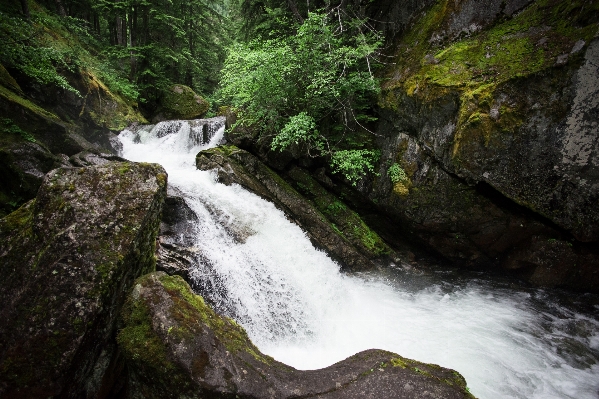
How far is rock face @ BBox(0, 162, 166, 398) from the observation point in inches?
102

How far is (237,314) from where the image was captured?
566 cm

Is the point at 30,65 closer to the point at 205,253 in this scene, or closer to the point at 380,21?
the point at 205,253

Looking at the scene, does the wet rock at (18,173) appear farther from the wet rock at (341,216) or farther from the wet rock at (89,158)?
the wet rock at (341,216)

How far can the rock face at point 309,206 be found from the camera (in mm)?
8635

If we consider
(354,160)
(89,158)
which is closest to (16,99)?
(89,158)

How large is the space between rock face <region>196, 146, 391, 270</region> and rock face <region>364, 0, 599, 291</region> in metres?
1.22

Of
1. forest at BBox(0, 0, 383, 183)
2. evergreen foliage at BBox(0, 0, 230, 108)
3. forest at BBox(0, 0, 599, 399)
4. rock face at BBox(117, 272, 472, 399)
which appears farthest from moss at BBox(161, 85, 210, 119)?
rock face at BBox(117, 272, 472, 399)

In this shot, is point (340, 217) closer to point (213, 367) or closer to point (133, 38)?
point (213, 367)

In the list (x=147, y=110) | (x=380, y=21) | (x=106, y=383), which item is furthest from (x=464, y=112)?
(x=147, y=110)

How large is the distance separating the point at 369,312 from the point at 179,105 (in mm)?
15029

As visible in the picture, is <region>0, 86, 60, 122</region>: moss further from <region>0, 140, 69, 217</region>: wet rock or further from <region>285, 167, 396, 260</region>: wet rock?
<region>285, 167, 396, 260</region>: wet rock

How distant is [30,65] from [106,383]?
7861mm

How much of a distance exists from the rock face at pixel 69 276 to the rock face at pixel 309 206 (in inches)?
211

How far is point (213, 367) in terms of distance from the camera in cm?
274
